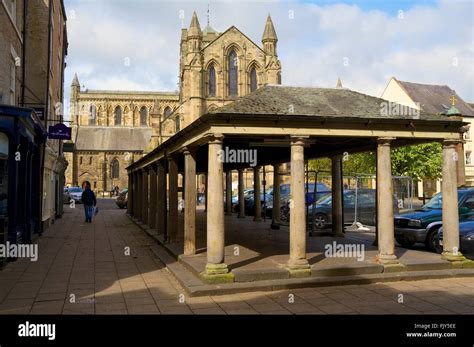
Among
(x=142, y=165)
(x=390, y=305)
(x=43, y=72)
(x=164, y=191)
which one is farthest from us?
(x=142, y=165)

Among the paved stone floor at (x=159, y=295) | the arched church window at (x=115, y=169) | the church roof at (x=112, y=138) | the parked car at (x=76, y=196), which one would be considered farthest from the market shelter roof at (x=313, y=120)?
the church roof at (x=112, y=138)

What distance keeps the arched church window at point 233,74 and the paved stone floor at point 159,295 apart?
48.0 meters

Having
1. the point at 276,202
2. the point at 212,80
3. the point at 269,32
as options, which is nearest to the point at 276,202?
the point at 276,202

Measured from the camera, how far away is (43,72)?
16828 millimetres

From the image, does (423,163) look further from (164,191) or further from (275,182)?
(164,191)

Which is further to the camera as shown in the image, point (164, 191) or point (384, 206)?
point (164, 191)

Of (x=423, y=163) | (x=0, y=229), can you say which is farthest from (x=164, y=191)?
(x=423, y=163)

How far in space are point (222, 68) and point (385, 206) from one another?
48885 millimetres

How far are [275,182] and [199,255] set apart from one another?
761 cm

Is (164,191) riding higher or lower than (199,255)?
higher

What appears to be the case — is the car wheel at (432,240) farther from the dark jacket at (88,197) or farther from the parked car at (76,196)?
the parked car at (76,196)

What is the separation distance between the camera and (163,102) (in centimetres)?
7875

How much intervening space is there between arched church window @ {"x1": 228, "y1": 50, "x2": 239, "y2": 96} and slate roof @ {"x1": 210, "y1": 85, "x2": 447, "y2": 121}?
4733 centimetres

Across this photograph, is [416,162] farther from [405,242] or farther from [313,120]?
[313,120]
